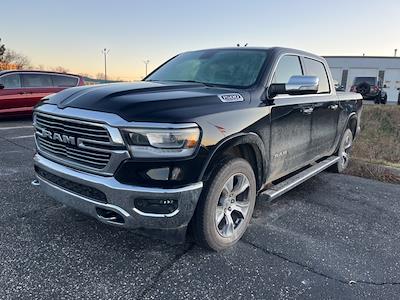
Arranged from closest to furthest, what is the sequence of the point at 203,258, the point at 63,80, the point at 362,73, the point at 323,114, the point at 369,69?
the point at 203,258, the point at 323,114, the point at 63,80, the point at 369,69, the point at 362,73

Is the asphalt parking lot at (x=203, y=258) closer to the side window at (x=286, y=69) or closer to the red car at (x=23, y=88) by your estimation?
the side window at (x=286, y=69)

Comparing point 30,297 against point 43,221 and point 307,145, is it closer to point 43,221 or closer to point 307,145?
point 43,221

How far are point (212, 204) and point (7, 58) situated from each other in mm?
56300

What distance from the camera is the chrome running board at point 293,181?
11.9 feet

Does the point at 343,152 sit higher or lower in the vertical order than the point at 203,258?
higher

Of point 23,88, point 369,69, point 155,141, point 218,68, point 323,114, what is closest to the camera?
point 155,141

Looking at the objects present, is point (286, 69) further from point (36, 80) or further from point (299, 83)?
point (36, 80)

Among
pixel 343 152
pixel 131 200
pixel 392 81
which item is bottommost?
pixel 392 81

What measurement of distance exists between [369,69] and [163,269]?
46.5 meters

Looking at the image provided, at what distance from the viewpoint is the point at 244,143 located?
3170mm

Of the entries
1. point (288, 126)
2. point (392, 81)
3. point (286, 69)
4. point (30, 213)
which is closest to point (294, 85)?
point (288, 126)

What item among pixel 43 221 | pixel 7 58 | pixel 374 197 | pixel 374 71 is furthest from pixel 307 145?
pixel 7 58

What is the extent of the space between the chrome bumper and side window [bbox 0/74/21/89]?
30.1 feet

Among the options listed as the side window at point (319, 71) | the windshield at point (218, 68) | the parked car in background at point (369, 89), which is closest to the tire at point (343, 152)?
the side window at point (319, 71)
